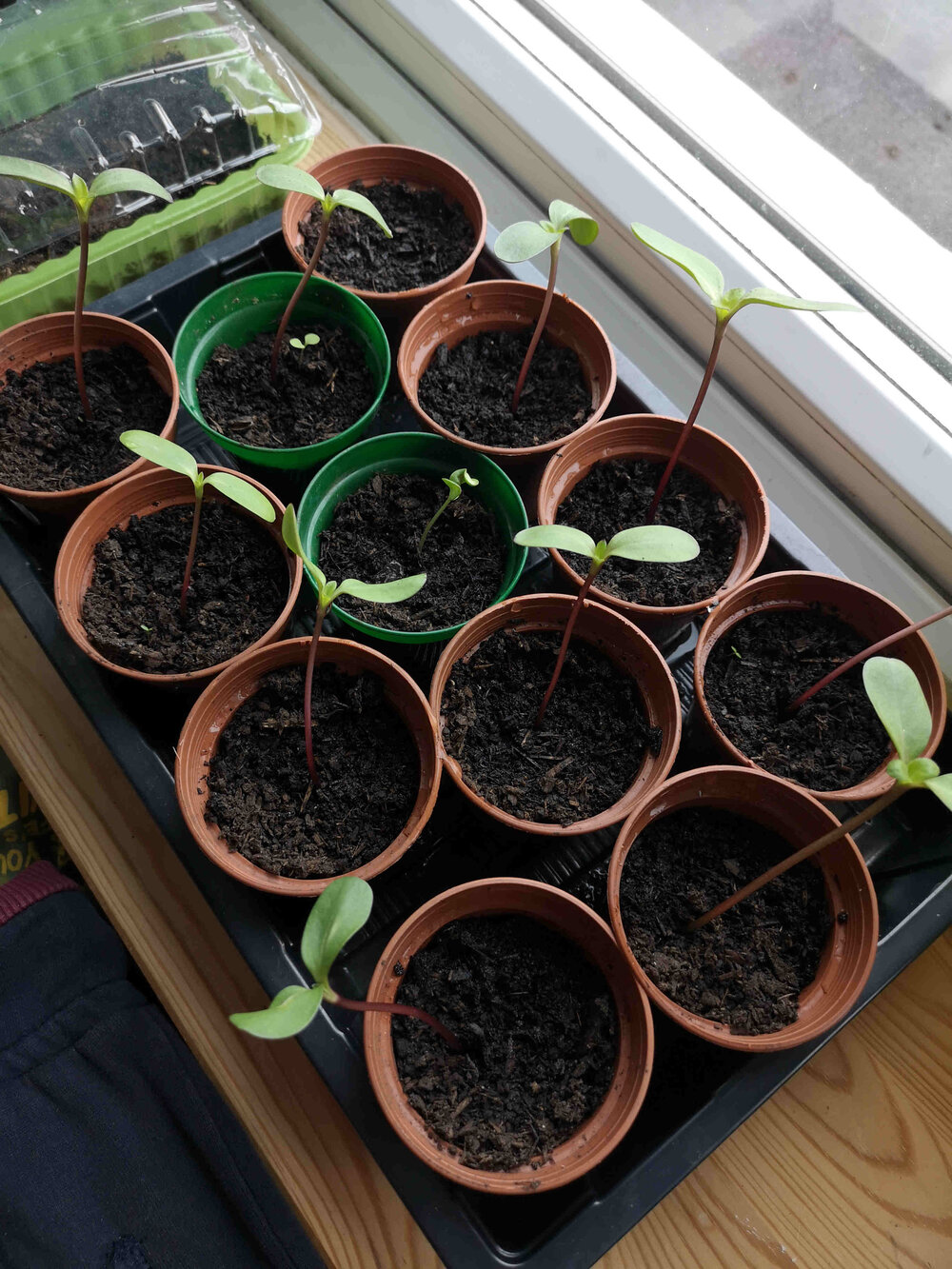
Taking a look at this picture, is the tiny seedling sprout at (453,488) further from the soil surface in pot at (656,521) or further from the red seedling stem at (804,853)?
the red seedling stem at (804,853)

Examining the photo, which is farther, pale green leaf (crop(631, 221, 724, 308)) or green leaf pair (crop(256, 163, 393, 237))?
green leaf pair (crop(256, 163, 393, 237))

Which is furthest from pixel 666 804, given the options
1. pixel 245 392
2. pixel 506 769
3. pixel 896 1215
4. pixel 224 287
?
pixel 224 287

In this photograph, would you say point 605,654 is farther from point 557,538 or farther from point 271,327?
point 271,327

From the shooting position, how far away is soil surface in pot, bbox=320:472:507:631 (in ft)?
3.67

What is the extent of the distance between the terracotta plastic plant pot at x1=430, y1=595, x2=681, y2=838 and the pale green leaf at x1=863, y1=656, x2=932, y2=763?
0.29 metres

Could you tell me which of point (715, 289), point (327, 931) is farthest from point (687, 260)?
point (327, 931)

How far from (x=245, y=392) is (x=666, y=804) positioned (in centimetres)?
82

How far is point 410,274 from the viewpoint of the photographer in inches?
54.1

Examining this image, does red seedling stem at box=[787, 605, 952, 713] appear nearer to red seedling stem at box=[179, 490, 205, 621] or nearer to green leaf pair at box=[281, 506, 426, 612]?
green leaf pair at box=[281, 506, 426, 612]

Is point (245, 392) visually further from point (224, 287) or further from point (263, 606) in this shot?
point (263, 606)

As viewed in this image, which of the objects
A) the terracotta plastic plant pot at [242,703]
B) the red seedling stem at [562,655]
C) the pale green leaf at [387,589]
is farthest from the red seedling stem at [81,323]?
the red seedling stem at [562,655]

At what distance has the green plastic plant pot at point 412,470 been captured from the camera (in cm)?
115

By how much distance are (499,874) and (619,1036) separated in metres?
0.24

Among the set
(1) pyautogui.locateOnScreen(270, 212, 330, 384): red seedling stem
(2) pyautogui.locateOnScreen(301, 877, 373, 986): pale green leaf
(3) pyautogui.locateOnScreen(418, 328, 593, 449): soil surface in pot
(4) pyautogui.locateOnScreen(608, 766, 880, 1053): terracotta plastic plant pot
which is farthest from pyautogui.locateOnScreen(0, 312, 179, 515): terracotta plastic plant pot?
(4) pyautogui.locateOnScreen(608, 766, 880, 1053): terracotta plastic plant pot
